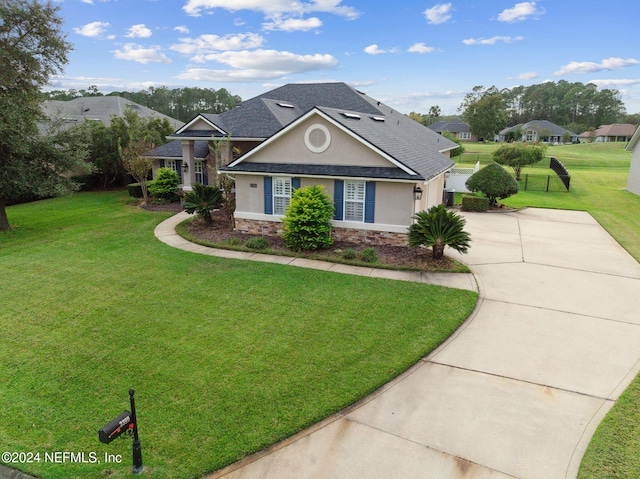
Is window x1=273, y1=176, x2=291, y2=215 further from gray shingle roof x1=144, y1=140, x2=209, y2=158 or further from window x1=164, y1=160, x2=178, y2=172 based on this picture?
window x1=164, y1=160, x2=178, y2=172

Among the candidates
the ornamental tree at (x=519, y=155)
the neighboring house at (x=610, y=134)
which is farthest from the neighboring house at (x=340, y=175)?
the neighboring house at (x=610, y=134)

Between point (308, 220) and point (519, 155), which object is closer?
point (308, 220)

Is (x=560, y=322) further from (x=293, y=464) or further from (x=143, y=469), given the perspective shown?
(x=143, y=469)

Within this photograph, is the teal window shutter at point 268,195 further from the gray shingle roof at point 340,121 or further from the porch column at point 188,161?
the porch column at point 188,161

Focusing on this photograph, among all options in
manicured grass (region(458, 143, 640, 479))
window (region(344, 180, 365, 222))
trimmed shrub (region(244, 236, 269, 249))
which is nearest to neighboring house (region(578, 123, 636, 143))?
manicured grass (region(458, 143, 640, 479))

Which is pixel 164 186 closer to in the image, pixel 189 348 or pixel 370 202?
pixel 370 202

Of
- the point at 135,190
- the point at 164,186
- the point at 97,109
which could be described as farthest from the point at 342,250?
the point at 97,109
